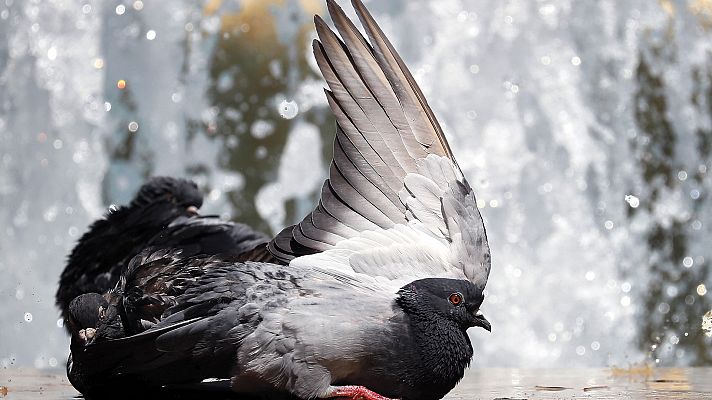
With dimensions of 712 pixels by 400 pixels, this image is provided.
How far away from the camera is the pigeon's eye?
2465 millimetres

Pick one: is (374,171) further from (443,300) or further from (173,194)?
(173,194)

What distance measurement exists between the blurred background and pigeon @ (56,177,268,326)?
3.82 m

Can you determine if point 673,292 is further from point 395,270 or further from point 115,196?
point 395,270

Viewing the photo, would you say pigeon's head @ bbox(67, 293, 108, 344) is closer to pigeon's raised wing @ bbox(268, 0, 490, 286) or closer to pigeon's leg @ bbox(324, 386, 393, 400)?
pigeon's raised wing @ bbox(268, 0, 490, 286)

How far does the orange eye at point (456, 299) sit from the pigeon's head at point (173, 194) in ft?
5.99

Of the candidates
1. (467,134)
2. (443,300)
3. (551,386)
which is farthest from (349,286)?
(467,134)

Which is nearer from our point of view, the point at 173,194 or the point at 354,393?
the point at 354,393

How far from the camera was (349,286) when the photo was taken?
254 centimetres

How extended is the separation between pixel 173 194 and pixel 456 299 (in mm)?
2066

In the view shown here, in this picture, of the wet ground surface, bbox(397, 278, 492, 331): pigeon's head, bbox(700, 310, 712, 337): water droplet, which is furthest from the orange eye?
bbox(700, 310, 712, 337): water droplet

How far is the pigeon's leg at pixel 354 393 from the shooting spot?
235cm

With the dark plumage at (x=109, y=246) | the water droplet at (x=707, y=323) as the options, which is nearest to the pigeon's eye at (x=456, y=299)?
the dark plumage at (x=109, y=246)

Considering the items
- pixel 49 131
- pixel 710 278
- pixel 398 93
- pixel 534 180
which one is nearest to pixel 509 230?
pixel 534 180

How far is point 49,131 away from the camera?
7828 mm
